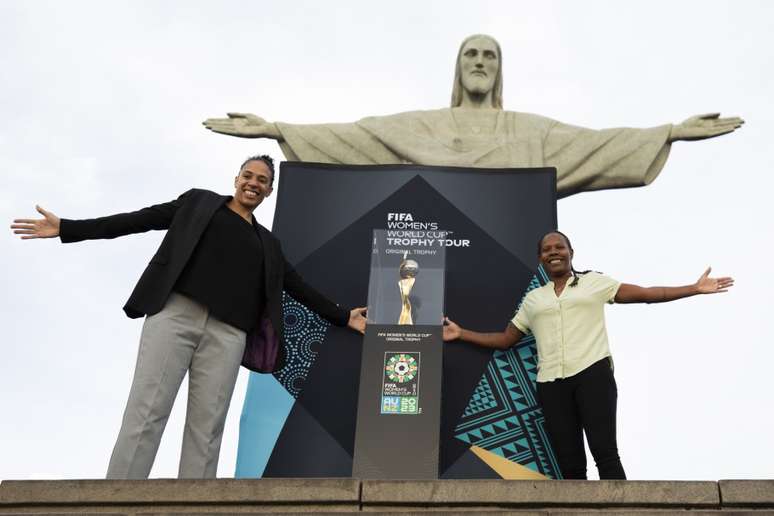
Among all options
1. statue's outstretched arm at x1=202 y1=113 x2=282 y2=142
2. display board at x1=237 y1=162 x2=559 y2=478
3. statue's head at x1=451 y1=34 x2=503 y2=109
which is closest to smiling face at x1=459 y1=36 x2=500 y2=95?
statue's head at x1=451 y1=34 x2=503 y2=109

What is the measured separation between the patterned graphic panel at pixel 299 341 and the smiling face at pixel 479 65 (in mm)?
3216

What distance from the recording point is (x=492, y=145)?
31.7 ft

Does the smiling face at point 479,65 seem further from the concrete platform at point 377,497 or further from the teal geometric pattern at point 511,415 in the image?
the concrete platform at point 377,497

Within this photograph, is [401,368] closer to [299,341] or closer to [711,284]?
[299,341]

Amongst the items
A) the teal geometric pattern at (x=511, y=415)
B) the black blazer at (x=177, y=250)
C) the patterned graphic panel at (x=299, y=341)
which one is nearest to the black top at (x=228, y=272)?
the black blazer at (x=177, y=250)

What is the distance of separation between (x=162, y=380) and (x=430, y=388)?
1.79 metres

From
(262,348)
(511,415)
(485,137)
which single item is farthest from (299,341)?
(485,137)

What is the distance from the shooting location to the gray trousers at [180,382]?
6109 mm

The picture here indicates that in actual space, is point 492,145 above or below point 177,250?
above

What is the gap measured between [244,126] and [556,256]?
12.3 feet

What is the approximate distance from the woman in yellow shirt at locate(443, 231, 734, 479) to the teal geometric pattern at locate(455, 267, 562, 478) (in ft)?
0.70

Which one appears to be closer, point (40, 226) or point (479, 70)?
point (40, 226)

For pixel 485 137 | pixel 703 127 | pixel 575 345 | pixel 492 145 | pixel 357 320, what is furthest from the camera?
pixel 485 137

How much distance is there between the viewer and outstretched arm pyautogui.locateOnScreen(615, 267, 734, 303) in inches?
288
